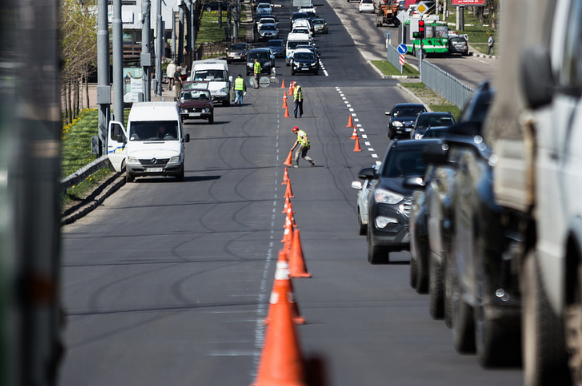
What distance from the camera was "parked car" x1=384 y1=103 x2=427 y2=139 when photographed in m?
44.7

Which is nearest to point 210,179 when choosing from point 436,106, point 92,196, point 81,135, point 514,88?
point 92,196

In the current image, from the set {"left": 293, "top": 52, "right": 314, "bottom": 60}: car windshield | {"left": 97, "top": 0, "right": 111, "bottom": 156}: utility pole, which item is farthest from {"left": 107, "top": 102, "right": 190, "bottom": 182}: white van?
{"left": 293, "top": 52, "right": 314, "bottom": 60}: car windshield

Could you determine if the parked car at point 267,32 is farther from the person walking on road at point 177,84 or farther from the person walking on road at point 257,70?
the person walking on road at point 177,84

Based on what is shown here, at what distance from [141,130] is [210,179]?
307 cm

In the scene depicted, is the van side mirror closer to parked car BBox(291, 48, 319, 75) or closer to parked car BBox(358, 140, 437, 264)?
parked car BBox(358, 140, 437, 264)

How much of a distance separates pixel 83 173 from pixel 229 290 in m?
19.7

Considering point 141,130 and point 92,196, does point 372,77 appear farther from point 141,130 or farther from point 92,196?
point 92,196

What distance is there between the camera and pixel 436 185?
34.0 feet

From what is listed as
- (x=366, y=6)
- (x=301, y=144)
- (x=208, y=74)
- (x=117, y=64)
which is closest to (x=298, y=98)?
(x=208, y=74)

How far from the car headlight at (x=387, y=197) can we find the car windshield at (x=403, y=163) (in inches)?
21.5

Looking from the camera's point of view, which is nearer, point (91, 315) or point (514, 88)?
point (514, 88)

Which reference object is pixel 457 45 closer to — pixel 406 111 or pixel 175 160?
pixel 406 111

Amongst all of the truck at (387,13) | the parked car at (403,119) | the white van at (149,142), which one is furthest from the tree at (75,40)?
the truck at (387,13)

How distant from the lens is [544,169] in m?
6.43
